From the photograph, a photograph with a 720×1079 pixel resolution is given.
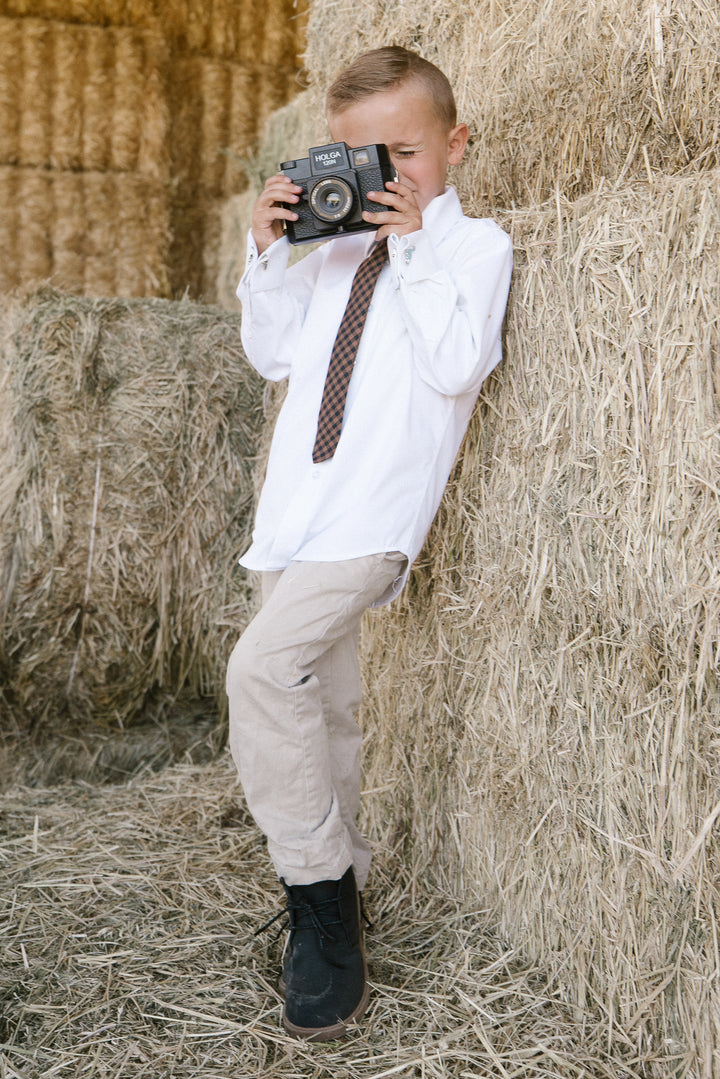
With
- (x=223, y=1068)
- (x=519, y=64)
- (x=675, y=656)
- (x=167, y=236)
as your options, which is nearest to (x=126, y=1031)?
(x=223, y=1068)

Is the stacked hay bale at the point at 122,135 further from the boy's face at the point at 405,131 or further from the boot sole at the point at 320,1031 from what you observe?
the boot sole at the point at 320,1031

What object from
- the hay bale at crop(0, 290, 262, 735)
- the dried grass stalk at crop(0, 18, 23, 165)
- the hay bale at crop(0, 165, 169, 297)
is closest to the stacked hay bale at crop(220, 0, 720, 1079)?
the hay bale at crop(0, 290, 262, 735)

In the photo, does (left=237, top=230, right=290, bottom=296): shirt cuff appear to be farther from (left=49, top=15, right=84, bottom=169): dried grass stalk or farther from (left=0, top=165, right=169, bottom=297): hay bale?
(left=49, top=15, right=84, bottom=169): dried grass stalk

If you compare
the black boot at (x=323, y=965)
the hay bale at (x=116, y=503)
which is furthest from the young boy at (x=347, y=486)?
the hay bale at (x=116, y=503)

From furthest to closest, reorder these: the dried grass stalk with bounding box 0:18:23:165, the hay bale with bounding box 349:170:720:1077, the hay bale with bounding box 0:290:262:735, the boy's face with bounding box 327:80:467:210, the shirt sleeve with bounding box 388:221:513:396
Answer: the dried grass stalk with bounding box 0:18:23:165
the hay bale with bounding box 0:290:262:735
the boy's face with bounding box 327:80:467:210
the shirt sleeve with bounding box 388:221:513:396
the hay bale with bounding box 349:170:720:1077

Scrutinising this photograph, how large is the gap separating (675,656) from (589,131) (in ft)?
2.27

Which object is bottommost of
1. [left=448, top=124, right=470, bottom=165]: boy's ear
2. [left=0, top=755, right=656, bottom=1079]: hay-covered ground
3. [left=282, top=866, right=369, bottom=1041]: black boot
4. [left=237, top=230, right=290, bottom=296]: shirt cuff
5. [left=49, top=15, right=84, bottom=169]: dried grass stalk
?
[left=0, top=755, right=656, bottom=1079]: hay-covered ground

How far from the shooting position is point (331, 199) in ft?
4.42

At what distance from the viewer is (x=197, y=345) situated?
7.31 ft

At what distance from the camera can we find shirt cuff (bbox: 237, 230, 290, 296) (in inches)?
56.2

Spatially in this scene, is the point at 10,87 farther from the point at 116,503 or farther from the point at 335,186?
the point at 335,186

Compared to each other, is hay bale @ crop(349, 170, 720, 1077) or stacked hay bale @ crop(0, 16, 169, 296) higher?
stacked hay bale @ crop(0, 16, 169, 296)

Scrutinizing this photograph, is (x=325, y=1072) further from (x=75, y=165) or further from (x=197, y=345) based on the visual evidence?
(x=75, y=165)

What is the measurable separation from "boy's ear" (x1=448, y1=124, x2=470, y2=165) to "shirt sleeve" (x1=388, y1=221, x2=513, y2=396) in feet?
0.56
